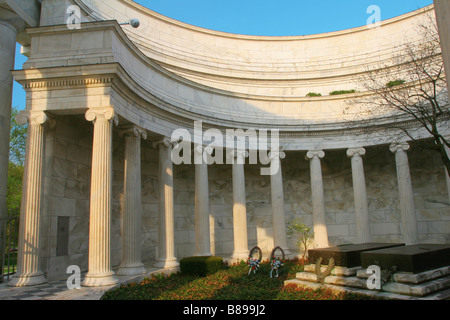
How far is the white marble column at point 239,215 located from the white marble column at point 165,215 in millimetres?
6436

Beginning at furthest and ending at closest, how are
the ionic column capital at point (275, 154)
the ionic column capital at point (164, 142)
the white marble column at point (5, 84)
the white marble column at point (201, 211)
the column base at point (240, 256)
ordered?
the ionic column capital at point (275, 154) → the column base at point (240, 256) → the white marble column at point (201, 211) → the ionic column capital at point (164, 142) → the white marble column at point (5, 84)

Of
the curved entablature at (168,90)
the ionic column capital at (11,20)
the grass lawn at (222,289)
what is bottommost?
the grass lawn at (222,289)

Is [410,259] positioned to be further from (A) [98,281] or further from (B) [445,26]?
(A) [98,281]

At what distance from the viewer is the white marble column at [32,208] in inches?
753

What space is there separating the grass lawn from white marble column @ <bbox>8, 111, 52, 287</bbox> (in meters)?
5.01

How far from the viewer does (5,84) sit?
21.9 m

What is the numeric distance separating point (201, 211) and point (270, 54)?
83.2ft

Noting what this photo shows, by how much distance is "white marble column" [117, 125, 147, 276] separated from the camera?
2194cm

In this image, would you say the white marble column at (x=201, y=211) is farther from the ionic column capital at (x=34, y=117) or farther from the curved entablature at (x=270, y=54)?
the curved entablature at (x=270, y=54)

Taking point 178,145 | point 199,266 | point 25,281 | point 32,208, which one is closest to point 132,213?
point 32,208

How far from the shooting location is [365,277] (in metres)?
17.7

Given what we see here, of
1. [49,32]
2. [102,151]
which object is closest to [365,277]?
[102,151]

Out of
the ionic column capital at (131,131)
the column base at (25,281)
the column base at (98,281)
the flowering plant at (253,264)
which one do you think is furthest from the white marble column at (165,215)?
the column base at (25,281)
